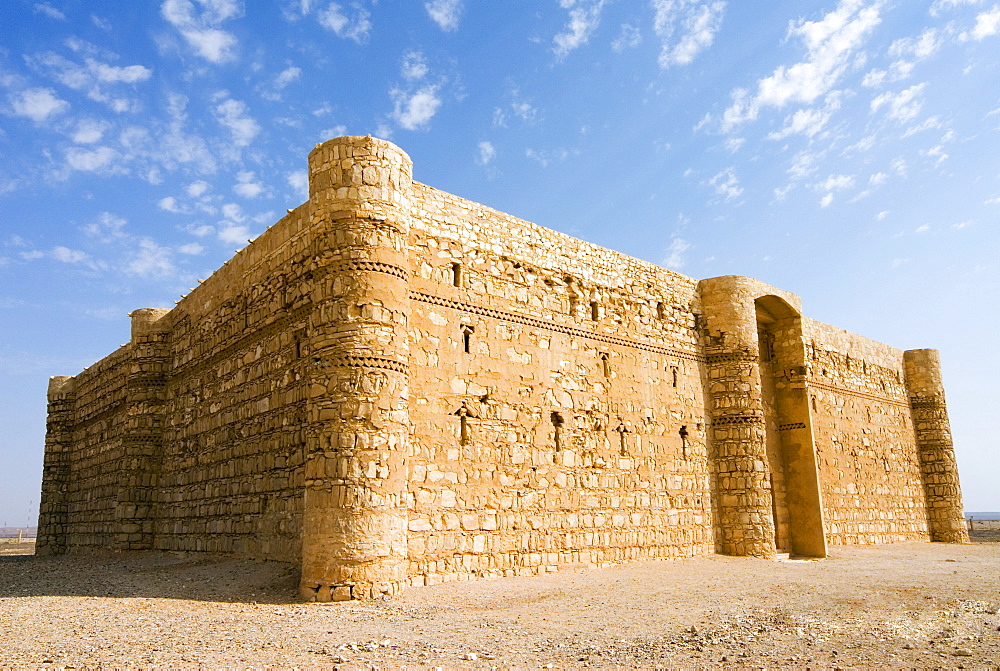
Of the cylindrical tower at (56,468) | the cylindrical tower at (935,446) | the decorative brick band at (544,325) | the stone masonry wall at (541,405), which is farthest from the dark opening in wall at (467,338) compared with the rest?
the cylindrical tower at (935,446)

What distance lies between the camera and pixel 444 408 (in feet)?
36.3

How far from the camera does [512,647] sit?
6.51 meters

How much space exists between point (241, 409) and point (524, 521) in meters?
5.04

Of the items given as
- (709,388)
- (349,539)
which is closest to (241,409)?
(349,539)

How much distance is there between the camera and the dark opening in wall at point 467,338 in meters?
11.6

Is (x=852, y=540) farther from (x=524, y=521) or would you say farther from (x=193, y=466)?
(x=193, y=466)

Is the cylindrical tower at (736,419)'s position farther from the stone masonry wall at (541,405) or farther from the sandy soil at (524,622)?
the sandy soil at (524,622)

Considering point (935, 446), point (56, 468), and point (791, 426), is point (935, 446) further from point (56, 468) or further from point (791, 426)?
point (56, 468)

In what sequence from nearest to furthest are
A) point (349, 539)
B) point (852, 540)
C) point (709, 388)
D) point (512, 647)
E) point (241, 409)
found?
point (512, 647), point (349, 539), point (241, 409), point (709, 388), point (852, 540)

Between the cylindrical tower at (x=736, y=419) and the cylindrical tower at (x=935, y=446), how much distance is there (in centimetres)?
1023

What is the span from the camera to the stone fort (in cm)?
976

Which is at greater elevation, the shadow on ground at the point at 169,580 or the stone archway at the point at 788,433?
the stone archway at the point at 788,433

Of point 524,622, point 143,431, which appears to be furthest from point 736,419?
point 143,431

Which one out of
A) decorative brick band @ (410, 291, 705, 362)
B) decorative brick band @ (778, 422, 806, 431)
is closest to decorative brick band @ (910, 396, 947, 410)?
decorative brick band @ (778, 422, 806, 431)
